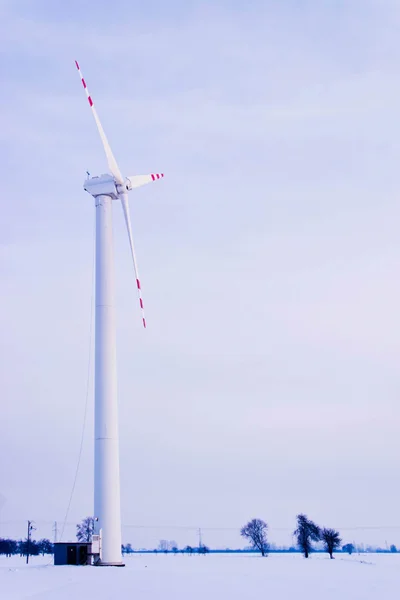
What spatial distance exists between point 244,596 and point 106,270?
36706mm

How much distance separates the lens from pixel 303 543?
136 metres

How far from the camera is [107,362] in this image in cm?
5866

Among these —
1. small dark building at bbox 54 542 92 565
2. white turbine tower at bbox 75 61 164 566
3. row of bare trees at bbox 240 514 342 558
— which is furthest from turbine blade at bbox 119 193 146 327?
row of bare trees at bbox 240 514 342 558

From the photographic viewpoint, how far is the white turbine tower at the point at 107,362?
55156mm

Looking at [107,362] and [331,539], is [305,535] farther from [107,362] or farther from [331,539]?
[107,362]

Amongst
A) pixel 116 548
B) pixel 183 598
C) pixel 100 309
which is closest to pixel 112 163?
pixel 100 309

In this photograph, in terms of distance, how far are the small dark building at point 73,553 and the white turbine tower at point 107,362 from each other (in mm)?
1568

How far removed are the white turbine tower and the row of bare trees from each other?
78.7 metres

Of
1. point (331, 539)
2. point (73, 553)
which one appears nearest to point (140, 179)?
point (73, 553)

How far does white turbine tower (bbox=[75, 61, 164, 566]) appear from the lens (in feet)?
181

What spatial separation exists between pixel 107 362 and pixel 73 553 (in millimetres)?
16995

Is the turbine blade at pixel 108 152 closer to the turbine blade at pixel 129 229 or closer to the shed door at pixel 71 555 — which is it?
the turbine blade at pixel 129 229

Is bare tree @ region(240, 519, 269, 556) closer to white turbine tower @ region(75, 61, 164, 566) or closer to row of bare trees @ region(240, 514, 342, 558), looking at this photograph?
row of bare trees @ region(240, 514, 342, 558)

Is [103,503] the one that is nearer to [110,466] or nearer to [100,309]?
[110,466]
